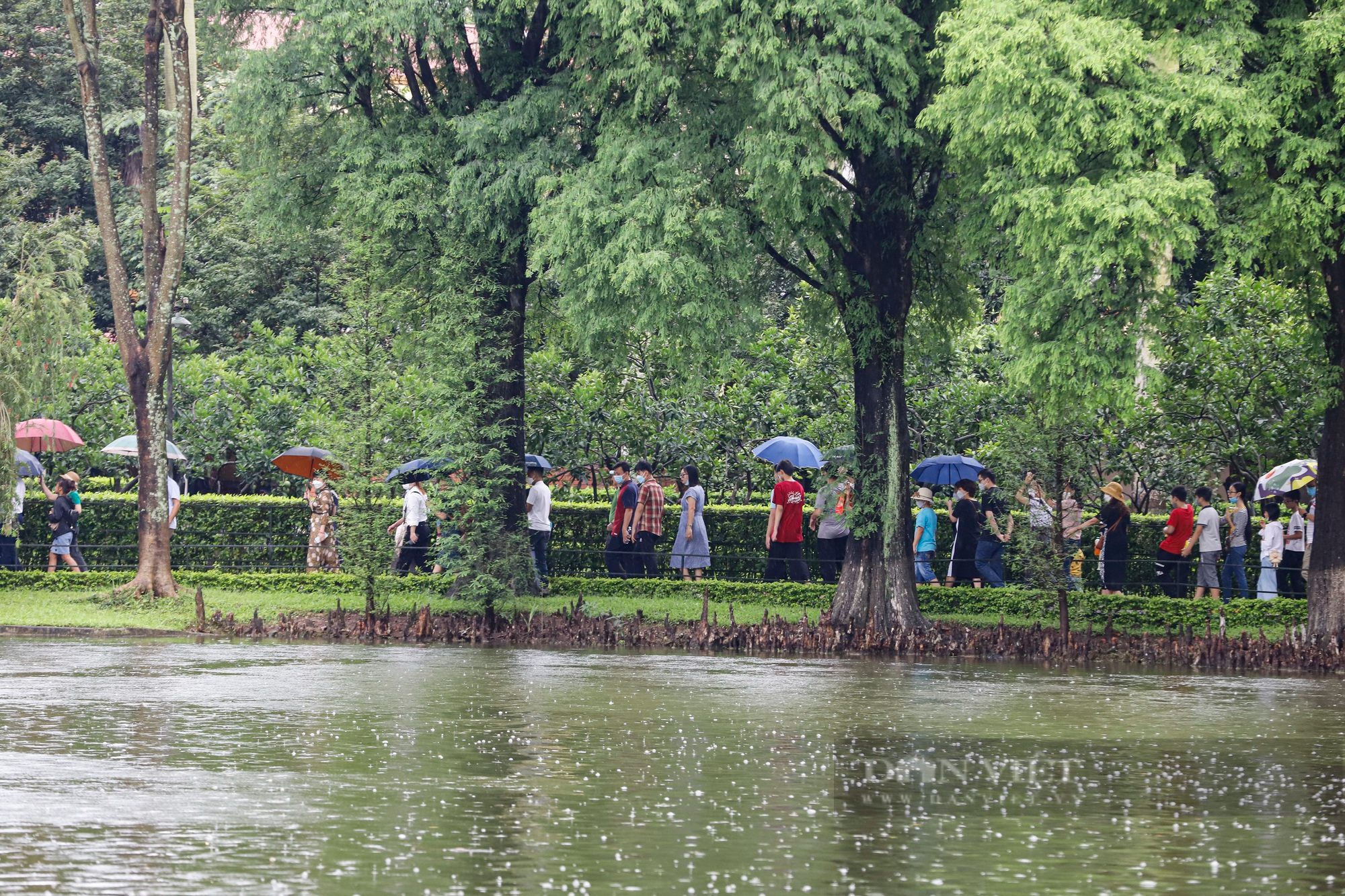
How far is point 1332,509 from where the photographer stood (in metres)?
22.3

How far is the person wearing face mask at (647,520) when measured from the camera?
88.6ft

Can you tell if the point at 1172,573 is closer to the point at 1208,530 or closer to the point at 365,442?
the point at 1208,530

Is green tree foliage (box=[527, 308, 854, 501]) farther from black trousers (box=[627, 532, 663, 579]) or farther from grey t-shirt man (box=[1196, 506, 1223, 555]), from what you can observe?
grey t-shirt man (box=[1196, 506, 1223, 555])

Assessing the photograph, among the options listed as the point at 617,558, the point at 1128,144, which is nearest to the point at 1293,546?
the point at 1128,144

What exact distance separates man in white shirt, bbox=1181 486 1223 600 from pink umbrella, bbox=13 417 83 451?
60.9 feet

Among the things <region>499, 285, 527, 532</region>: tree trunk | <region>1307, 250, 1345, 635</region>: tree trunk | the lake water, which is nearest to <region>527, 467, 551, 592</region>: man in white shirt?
<region>499, 285, 527, 532</region>: tree trunk

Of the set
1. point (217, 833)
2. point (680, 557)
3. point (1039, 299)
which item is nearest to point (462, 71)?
point (680, 557)

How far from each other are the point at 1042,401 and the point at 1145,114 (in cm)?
383

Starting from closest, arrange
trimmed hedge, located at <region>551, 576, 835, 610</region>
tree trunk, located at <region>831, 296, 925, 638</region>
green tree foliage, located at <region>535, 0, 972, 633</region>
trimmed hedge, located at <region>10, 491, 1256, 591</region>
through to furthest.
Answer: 1. green tree foliage, located at <region>535, 0, 972, 633</region>
2. tree trunk, located at <region>831, 296, 925, 638</region>
3. trimmed hedge, located at <region>551, 576, 835, 610</region>
4. trimmed hedge, located at <region>10, 491, 1256, 591</region>

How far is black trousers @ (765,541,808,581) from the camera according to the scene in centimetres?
2703

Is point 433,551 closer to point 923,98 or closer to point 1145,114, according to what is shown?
point 923,98

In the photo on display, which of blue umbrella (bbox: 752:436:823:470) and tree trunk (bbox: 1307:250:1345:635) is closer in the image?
tree trunk (bbox: 1307:250:1345:635)

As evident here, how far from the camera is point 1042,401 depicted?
2161 centimetres

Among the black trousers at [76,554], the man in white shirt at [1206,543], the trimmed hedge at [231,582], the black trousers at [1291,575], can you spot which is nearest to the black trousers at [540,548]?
the trimmed hedge at [231,582]
